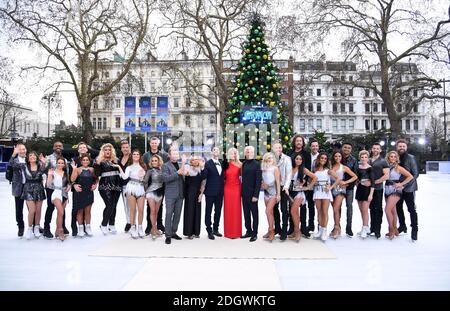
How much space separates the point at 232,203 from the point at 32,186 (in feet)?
11.9

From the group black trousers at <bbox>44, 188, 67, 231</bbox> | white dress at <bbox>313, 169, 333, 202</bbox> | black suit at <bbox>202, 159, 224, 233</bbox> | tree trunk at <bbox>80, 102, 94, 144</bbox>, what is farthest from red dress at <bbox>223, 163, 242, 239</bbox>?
tree trunk at <bbox>80, 102, 94, 144</bbox>

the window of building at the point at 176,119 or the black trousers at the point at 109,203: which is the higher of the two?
the window of building at the point at 176,119

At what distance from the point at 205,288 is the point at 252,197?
2925 millimetres

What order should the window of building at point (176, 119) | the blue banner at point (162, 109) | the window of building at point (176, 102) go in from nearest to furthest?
1. the blue banner at point (162, 109)
2. the window of building at point (176, 119)
3. the window of building at point (176, 102)

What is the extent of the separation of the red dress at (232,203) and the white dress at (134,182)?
1559 millimetres

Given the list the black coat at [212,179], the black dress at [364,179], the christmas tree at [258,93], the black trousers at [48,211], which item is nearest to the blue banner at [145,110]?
the christmas tree at [258,93]

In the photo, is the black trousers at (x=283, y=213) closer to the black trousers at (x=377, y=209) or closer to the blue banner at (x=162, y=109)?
the black trousers at (x=377, y=209)

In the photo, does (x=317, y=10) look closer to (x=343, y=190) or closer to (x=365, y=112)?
(x=343, y=190)

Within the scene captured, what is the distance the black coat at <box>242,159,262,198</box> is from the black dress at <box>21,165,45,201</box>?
3.69 metres

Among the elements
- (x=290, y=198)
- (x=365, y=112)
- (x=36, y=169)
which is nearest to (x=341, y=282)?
(x=290, y=198)

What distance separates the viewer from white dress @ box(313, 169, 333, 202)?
6.88m

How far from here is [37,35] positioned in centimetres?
2356

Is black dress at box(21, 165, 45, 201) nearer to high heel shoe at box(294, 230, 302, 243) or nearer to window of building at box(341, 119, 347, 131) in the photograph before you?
high heel shoe at box(294, 230, 302, 243)

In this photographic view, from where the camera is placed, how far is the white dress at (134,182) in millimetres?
7129
